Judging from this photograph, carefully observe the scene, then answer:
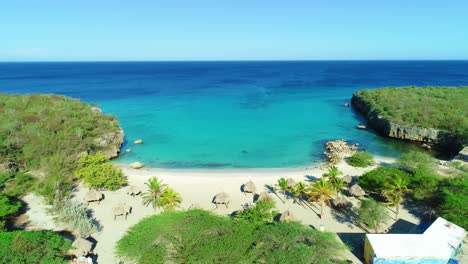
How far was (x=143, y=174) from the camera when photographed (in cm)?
2811

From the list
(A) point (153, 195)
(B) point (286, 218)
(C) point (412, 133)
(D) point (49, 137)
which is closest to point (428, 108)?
(C) point (412, 133)

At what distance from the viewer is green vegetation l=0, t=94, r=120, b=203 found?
2533cm

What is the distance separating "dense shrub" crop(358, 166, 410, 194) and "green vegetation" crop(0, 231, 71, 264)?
22327mm

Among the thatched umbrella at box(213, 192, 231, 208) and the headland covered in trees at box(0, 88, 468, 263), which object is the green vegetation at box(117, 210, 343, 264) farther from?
the thatched umbrella at box(213, 192, 231, 208)

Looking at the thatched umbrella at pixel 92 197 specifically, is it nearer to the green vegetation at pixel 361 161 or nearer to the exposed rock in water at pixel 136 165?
the exposed rock in water at pixel 136 165

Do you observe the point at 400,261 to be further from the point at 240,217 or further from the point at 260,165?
the point at 260,165

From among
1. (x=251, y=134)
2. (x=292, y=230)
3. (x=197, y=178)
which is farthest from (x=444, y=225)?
(x=251, y=134)

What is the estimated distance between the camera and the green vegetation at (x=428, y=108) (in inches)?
1497

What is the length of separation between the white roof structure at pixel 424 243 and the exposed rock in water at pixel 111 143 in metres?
29.4

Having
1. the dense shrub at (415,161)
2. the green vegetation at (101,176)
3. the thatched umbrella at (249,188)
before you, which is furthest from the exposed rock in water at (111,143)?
the dense shrub at (415,161)

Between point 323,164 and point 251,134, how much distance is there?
1468 centimetres

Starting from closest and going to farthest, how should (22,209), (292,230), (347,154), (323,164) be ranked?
(292,230), (22,209), (323,164), (347,154)

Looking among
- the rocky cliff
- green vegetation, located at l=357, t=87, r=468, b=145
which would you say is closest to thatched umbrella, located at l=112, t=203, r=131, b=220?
the rocky cliff

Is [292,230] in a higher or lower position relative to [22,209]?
higher
